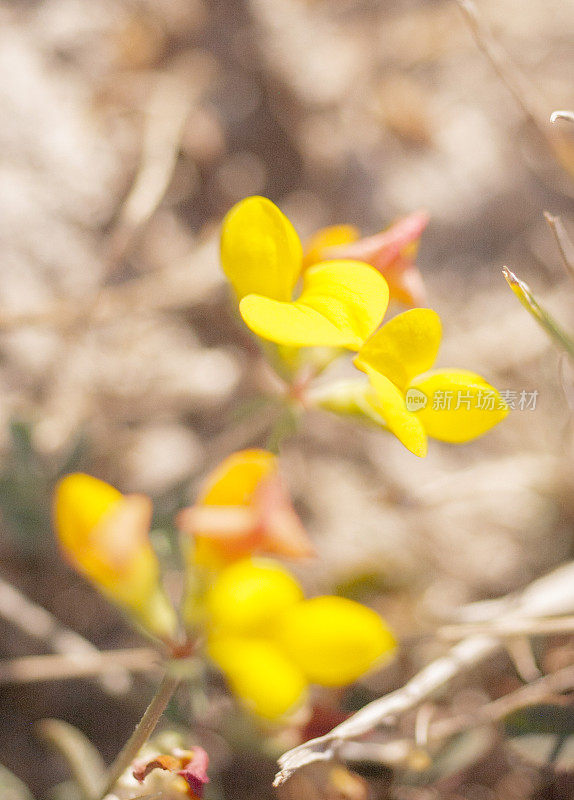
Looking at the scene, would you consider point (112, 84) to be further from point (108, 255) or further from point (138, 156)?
point (108, 255)

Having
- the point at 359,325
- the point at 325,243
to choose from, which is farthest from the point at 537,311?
the point at 325,243

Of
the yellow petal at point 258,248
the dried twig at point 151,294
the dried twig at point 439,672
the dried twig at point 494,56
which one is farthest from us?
the dried twig at point 151,294

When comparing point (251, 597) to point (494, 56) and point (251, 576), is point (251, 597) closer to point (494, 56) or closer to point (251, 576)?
point (251, 576)

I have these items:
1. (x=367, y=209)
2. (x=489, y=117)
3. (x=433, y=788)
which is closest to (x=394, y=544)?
(x=433, y=788)

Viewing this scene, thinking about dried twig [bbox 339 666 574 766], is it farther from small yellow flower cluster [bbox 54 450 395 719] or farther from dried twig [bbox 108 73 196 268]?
dried twig [bbox 108 73 196 268]

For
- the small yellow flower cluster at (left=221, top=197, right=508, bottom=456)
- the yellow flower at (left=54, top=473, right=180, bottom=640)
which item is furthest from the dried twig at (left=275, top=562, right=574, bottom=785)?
the small yellow flower cluster at (left=221, top=197, right=508, bottom=456)

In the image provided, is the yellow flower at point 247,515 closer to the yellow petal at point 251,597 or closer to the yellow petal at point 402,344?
the yellow petal at point 251,597

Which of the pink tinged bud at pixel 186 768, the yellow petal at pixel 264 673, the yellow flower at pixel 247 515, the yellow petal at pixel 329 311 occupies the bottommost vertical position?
the yellow petal at pixel 264 673

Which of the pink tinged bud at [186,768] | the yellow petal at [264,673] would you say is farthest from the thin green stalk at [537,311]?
the pink tinged bud at [186,768]
